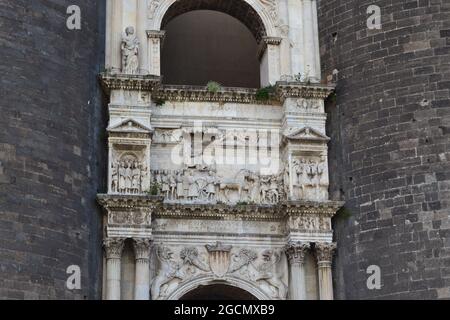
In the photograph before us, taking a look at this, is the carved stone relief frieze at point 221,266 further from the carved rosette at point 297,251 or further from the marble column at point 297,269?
the carved rosette at point 297,251

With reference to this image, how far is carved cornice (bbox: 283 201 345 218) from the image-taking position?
19922mm

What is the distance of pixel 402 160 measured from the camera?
20.1 m

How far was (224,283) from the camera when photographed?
785 inches

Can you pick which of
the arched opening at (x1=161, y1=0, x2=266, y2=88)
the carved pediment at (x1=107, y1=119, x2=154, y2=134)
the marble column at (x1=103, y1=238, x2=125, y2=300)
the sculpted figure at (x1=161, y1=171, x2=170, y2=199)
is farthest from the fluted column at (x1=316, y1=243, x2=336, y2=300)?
the arched opening at (x1=161, y1=0, x2=266, y2=88)

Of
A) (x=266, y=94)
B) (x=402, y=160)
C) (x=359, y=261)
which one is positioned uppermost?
(x=266, y=94)

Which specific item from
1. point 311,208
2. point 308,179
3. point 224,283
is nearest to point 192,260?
point 224,283

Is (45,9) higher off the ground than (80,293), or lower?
higher

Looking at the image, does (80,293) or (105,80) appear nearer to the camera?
(80,293)

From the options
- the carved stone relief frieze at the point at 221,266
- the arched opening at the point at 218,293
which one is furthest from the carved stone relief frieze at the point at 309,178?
the arched opening at the point at 218,293

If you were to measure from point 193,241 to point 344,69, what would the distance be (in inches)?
175

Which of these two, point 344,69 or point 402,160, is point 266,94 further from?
point 402,160

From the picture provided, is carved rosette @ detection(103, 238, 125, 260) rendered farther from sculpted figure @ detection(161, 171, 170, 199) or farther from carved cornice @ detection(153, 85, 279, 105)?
carved cornice @ detection(153, 85, 279, 105)

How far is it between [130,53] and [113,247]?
3753mm
